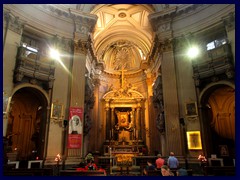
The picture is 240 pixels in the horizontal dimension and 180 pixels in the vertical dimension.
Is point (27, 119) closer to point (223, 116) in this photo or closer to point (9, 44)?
point (9, 44)

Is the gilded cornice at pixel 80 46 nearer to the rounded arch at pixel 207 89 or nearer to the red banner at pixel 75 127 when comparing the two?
the red banner at pixel 75 127

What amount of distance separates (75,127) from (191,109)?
6.43 m

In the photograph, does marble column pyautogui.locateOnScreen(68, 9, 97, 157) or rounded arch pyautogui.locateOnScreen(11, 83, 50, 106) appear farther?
marble column pyautogui.locateOnScreen(68, 9, 97, 157)

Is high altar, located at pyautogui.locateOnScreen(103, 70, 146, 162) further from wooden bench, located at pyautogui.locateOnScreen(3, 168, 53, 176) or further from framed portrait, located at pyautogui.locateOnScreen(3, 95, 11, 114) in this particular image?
wooden bench, located at pyautogui.locateOnScreen(3, 168, 53, 176)

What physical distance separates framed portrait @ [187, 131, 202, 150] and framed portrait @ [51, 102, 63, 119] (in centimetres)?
696

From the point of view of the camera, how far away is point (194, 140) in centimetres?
1074

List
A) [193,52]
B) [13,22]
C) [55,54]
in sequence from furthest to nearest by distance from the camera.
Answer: [55,54], [193,52], [13,22]

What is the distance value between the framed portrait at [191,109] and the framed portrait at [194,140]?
3.15 ft

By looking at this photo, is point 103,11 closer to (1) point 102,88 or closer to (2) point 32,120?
(1) point 102,88

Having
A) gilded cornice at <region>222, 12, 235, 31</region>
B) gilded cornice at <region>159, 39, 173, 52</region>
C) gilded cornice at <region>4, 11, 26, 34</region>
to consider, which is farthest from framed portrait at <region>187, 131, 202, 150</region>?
gilded cornice at <region>4, 11, 26, 34</region>

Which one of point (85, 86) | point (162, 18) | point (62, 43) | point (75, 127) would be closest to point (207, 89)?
point (162, 18)

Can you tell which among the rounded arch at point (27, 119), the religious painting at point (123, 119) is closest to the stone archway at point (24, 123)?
the rounded arch at point (27, 119)

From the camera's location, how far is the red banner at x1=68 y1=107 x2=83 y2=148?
11061 millimetres

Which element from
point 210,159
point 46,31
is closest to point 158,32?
point 46,31
